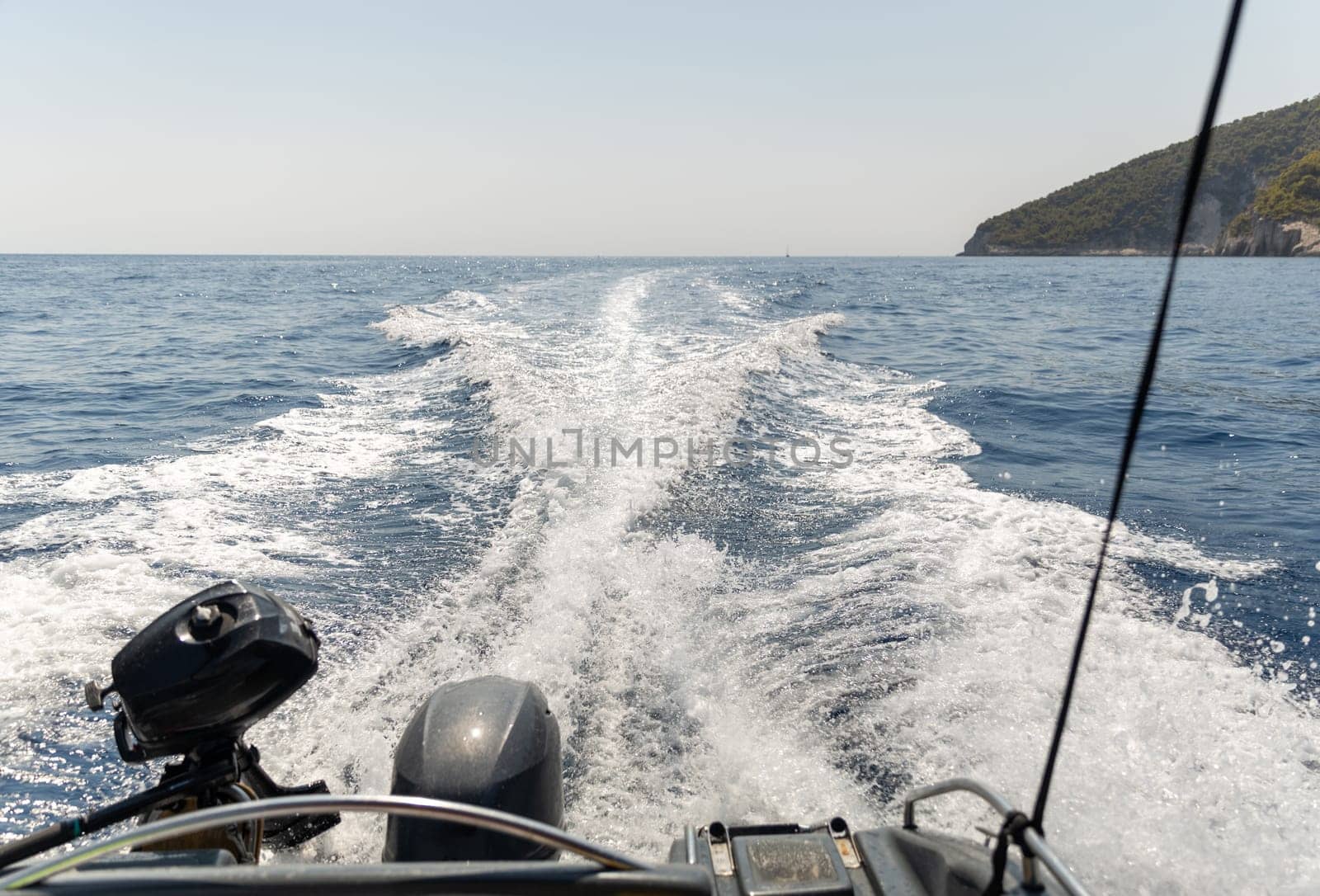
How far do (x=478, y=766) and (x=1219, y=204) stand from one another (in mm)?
101533

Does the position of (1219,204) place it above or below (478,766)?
above

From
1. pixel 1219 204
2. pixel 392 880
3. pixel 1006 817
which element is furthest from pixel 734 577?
pixel 1219 204

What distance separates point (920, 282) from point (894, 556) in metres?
40.0

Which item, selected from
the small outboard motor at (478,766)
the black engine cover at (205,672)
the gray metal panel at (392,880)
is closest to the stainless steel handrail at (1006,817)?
the gray metal panel at (392,880)

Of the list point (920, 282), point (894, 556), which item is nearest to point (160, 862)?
point (894, 556)

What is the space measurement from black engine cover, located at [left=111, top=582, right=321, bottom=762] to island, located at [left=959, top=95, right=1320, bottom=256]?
69349 millimetres

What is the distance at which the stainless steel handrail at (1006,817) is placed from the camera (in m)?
1.25

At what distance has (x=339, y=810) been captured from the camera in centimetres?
118

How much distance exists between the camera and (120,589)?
14.2 ft

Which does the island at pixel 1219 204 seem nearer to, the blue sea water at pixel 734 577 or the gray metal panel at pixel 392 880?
the blue sea water at pixel 734 577

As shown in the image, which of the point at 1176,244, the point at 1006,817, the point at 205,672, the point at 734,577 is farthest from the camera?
the point at 734,577

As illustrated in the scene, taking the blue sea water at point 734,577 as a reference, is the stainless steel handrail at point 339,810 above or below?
above

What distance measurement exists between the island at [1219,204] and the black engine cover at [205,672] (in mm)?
69349

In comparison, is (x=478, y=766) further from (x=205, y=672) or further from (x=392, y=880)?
(x=392, y=880)
